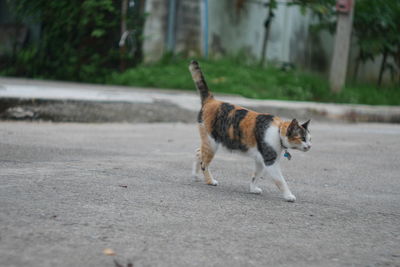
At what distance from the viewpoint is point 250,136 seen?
4.14 meters

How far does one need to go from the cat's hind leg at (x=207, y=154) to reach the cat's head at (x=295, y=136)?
24.0 inches

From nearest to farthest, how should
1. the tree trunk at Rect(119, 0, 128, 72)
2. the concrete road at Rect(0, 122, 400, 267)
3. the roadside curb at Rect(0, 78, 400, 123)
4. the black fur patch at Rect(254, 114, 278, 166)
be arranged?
the concrete road at Rect(0, 122, 400, 267) → the black fur patch at Rect(254, 114, 278, 166) → the roadside curb at Rect(0, 78, 400, 123) → the tree trunk at Rect(119, 0, 128, 72)

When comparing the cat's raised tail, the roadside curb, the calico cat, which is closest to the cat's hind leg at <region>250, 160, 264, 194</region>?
the calico cat

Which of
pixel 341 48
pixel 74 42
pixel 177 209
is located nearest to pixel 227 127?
pixel 177 209

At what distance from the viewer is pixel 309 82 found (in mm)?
11820

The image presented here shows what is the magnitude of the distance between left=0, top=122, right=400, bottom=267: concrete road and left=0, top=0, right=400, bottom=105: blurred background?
5.40 metres

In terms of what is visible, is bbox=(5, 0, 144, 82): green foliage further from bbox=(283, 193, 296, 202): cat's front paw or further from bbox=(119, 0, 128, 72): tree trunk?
bbox=(283, 193, 296, 202): cat's front paw

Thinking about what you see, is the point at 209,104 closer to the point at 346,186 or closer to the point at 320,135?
the point at 346,186

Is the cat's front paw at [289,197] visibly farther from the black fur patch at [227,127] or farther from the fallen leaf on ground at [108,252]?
the fallen leaf on ground at [108,252]

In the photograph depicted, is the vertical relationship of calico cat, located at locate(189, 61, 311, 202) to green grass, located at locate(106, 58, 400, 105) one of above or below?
above

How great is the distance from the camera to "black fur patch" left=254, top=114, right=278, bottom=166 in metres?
4.02

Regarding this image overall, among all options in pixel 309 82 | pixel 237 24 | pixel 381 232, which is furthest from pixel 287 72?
pixel 381 232

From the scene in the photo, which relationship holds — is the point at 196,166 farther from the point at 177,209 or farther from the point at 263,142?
the point at 177,209

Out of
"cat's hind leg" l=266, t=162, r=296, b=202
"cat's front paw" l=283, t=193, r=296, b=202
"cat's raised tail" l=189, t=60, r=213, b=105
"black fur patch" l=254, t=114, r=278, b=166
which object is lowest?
"cat's front paw" l=283, t=193, r=296, b=202
